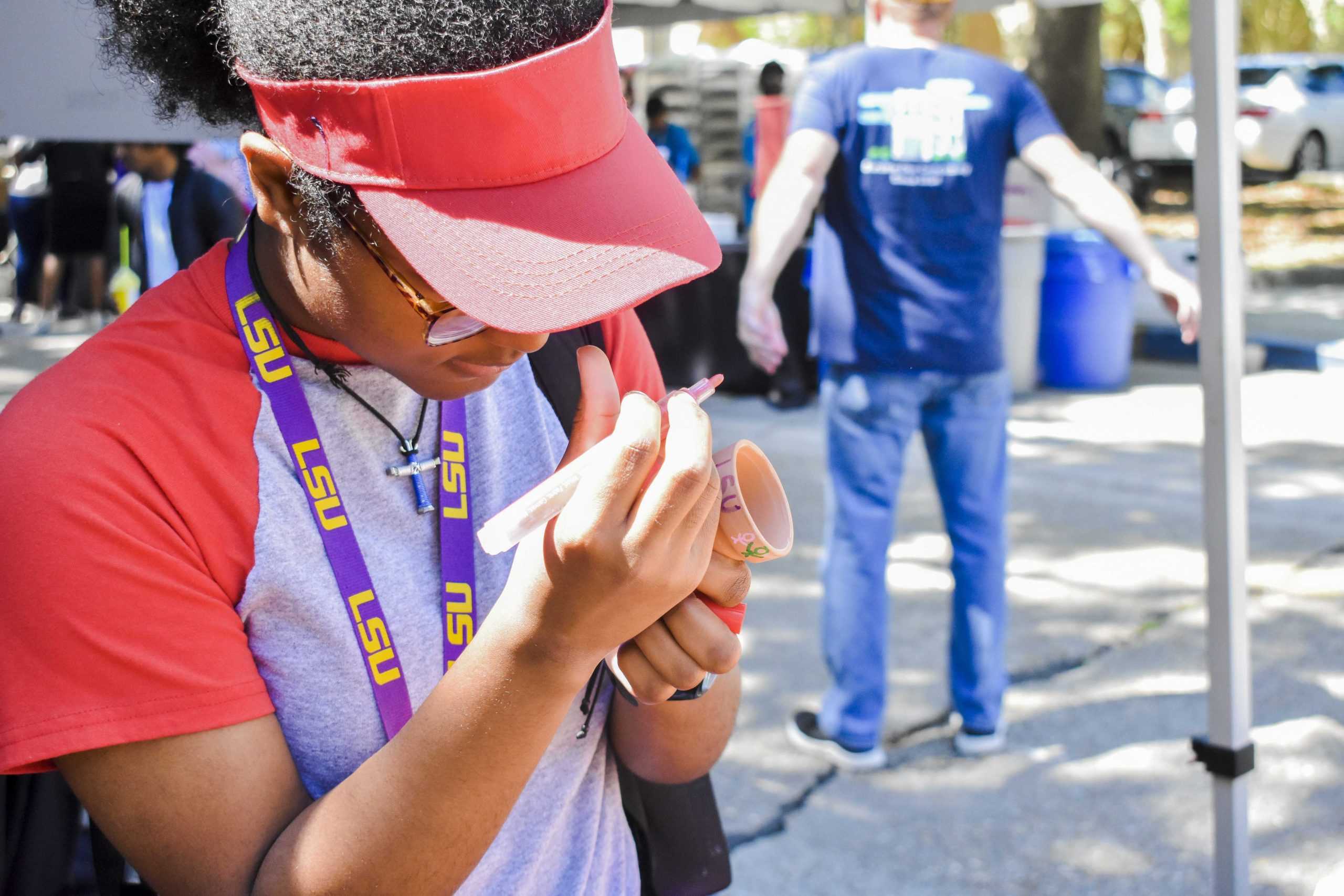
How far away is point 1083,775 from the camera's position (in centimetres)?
373

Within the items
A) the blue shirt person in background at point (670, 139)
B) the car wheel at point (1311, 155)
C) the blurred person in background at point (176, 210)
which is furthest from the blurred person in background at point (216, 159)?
the car wheel at point (1311, 155)

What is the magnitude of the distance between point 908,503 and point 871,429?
2831 millimetres

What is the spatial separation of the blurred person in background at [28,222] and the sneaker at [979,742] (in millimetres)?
10926

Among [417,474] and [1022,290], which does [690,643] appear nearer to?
[417,474]

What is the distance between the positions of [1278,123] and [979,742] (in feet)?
67.6

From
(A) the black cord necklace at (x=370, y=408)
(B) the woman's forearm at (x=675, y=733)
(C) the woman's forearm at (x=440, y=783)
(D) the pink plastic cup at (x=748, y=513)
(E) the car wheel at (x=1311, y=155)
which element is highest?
(A) the black cord necklace at (x=370, y=408)

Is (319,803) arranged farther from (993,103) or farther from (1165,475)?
(1165,475)

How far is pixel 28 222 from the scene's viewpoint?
40.0ft

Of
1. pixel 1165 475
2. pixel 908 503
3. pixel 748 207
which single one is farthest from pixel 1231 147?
pixel 748 207

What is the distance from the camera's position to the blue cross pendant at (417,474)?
1.33 meters

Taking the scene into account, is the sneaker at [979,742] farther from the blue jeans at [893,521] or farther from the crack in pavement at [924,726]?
the crack in pavement at [924,726]

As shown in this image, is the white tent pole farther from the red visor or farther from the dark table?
the dark table

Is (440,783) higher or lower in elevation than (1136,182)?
higher

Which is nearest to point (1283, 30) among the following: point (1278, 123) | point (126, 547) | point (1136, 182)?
point (1278, 123)
